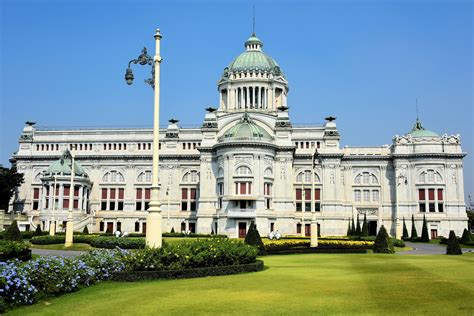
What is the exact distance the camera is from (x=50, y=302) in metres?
19.8

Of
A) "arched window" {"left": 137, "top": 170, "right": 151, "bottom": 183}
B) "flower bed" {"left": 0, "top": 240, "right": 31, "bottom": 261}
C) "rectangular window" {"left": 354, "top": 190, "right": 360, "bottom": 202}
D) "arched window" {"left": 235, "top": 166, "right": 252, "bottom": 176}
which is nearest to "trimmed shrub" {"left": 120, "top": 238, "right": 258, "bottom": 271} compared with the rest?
"flower bed" {"left": 0, "top": 240, "right": 31, "bottom": 261}

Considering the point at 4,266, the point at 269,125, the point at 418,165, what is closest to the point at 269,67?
the point at 269,125

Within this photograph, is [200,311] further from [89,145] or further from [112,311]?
[89,145]

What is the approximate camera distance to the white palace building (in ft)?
280

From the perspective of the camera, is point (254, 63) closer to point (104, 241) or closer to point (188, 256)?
point (104, 241)

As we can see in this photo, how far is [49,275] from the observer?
21078mm

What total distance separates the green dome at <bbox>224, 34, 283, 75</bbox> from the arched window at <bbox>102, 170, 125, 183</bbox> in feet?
98.5

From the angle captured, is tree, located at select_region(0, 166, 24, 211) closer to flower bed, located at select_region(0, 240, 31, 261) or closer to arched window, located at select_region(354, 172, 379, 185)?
arched window, located at select_region(354, 172, 379, 185)

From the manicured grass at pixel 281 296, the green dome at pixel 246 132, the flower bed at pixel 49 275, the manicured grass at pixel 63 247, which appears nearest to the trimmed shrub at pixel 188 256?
the flower bed at pixel 49 275

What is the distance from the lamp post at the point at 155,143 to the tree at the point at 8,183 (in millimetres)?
78884

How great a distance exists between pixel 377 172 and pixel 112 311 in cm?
8506

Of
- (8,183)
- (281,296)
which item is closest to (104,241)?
(281,296)

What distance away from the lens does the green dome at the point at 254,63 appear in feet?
331

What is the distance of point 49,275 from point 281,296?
9746mm
